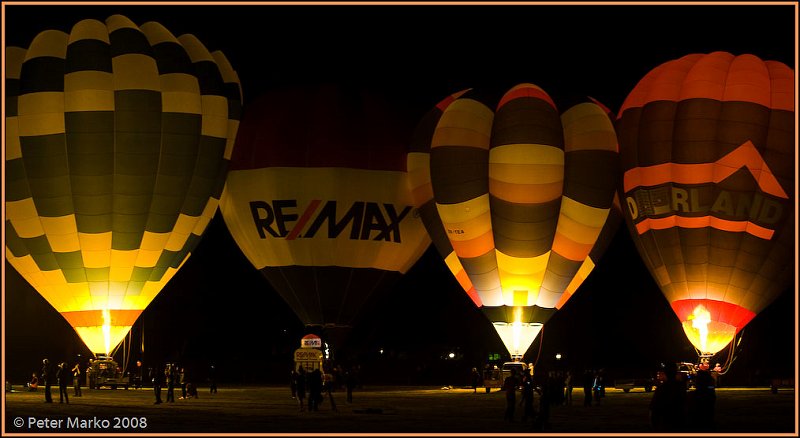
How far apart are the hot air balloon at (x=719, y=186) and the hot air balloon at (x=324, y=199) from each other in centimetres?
474

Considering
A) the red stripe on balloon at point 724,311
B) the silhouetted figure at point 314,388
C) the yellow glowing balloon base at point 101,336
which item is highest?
the red stripe on balloon at point 724,311

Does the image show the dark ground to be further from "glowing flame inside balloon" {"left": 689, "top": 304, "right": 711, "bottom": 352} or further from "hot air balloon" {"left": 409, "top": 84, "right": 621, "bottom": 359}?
"hot air balloon" {"left": 409, "top": 84, "right": 621, "bottom": 359}

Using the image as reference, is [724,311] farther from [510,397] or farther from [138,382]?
[138,382]

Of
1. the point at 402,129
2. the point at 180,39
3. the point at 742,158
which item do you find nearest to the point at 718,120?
the point at 742,158

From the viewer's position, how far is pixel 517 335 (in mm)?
22531

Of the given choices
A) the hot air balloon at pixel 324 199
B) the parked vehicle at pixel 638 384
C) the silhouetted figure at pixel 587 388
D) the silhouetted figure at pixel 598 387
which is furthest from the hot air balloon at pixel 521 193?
the silhouetted figure at pixel 587 388

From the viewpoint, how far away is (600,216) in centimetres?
2288

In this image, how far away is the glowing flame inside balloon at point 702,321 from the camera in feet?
71.9

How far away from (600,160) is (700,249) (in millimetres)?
2303

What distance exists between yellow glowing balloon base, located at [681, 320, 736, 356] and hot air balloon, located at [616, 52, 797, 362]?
0.7 inches

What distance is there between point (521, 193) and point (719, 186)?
3309 mm

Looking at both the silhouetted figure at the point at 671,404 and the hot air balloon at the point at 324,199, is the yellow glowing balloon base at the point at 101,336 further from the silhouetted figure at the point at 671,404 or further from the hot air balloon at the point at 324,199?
the silhouetted figure at the point at 671,404

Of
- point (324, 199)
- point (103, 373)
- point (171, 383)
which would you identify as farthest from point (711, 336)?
point (103, 373)

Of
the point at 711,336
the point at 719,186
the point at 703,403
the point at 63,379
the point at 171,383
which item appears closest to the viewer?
the point at 703,403
